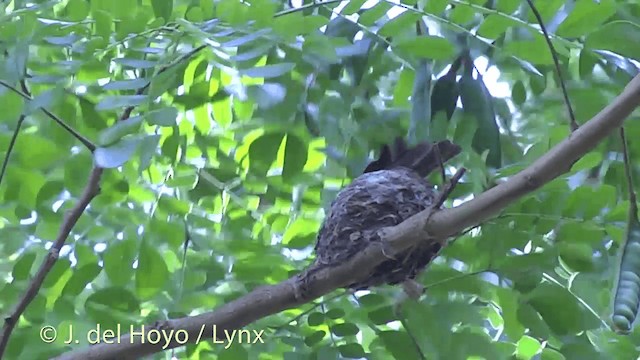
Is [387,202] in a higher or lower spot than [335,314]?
higher

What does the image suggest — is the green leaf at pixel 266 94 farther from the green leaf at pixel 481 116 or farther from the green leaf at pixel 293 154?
the green leaf at pixel 481 116

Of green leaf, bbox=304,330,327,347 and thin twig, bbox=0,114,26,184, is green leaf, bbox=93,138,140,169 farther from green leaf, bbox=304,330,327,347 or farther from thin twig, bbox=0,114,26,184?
green leaf, bbox=304,330,327,347

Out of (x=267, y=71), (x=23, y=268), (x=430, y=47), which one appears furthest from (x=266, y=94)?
(x=23, y=268)

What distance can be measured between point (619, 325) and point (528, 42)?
33cm

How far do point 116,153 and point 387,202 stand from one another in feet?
1.12

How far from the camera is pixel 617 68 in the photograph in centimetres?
96

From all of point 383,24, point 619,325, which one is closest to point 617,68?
point 383,24

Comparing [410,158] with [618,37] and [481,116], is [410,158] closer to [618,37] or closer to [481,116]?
[481,116]

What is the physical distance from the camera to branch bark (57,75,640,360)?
686 millimetres

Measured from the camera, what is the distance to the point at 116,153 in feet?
2.57

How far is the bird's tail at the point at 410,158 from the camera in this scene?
992mm

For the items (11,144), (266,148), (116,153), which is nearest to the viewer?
(116,153)

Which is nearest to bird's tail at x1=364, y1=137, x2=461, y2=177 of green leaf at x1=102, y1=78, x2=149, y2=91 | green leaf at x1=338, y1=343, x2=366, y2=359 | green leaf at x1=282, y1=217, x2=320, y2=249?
green leaf at x1=282, y1=217, x2=320, y2=249

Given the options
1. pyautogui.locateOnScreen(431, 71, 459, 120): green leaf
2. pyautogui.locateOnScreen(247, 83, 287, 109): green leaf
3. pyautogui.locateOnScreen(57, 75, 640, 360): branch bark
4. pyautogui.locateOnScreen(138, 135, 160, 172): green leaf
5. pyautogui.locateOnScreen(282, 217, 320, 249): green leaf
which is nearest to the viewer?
pyautogui.locateOnScreen(57, 75, 640, 360): branch bark
